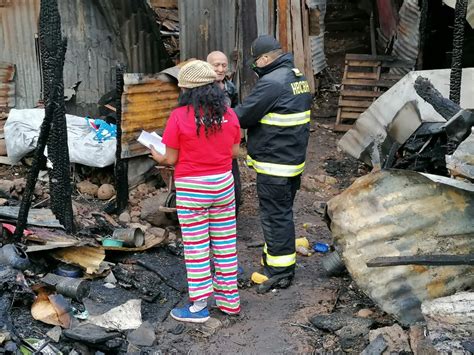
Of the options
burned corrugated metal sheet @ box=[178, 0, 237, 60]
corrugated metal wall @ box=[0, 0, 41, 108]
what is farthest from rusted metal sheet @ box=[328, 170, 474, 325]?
corrugated metal wall @ box=[0, 0, 41, 108]

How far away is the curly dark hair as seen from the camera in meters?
4.28

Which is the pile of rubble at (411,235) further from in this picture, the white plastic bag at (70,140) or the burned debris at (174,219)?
Result: the white plastic bag at (70,140)

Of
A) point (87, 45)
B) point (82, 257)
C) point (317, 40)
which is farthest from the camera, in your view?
point (317, 40)

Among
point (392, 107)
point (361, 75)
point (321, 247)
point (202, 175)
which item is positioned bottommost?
point (321, 247)

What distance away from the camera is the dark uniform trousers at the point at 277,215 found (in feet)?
17.2

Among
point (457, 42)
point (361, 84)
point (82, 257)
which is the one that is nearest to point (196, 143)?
point (82, 257)

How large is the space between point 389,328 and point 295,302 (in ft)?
3.76

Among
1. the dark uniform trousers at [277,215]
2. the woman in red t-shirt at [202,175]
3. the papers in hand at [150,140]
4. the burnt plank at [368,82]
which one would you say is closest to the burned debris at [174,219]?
the dark uniform trousers at [277,215]

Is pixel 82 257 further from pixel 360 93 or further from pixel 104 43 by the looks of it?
pixel 360 93

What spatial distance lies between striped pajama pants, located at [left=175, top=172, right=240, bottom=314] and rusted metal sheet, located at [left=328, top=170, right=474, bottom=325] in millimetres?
924

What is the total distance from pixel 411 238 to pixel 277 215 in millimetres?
1328

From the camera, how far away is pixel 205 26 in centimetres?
830

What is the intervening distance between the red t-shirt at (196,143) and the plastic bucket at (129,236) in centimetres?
139

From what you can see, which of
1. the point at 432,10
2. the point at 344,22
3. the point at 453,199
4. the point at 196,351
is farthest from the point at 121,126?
the point at 344,22
